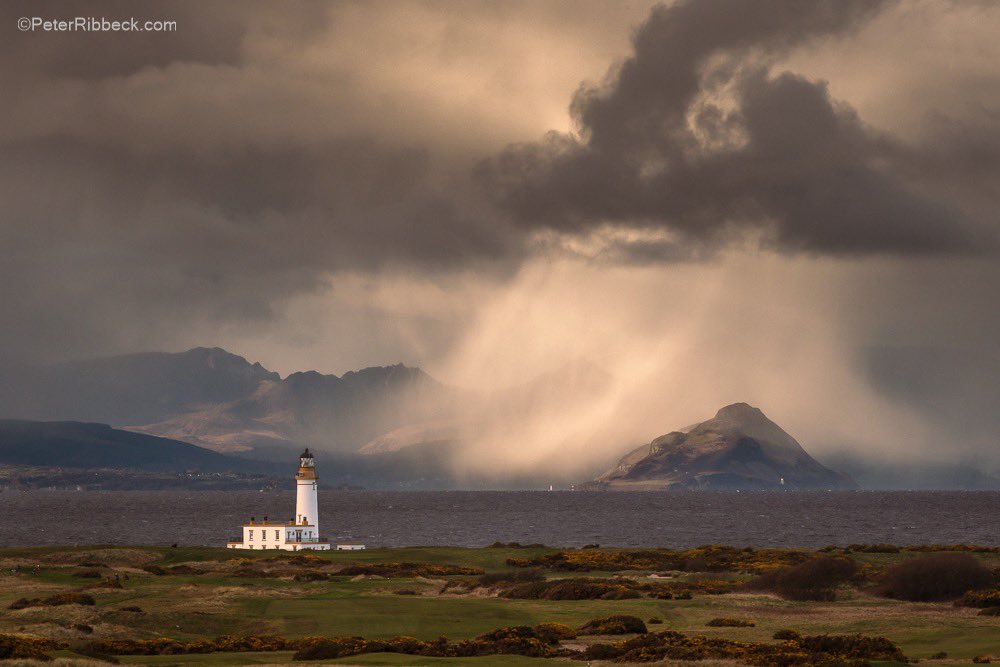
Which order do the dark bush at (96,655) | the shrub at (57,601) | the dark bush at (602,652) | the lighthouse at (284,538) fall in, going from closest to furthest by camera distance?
the dark bush at (96,655), the dark bush at (602,652), the shrub at (57,601), the lighthouse at (284,538)

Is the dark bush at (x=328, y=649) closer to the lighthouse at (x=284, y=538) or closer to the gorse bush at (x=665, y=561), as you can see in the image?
the gorse bush at (x=665, y=561)

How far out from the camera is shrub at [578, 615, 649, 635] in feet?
159

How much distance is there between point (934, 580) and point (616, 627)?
2057cm

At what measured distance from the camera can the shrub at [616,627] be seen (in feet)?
159

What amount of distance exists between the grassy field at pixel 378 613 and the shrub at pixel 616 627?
1408 mm

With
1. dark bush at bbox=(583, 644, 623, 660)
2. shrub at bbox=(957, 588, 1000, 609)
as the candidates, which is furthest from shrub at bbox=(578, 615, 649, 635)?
shrub at bbox=(957, 588, 1000, 609)

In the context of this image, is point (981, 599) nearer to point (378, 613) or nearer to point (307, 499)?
point (378, 613)

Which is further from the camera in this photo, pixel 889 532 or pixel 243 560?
pixel 889 532

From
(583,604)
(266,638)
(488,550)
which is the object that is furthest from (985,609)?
(488,550)

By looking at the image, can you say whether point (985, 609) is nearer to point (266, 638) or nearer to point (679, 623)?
point (679, 623)

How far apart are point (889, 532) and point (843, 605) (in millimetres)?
142850

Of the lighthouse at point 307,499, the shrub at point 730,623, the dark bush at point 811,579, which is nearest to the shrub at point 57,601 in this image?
the shrub at point 730,623

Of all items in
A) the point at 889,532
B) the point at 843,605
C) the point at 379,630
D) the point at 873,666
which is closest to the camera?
the point at 873,666

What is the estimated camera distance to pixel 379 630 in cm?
5034
